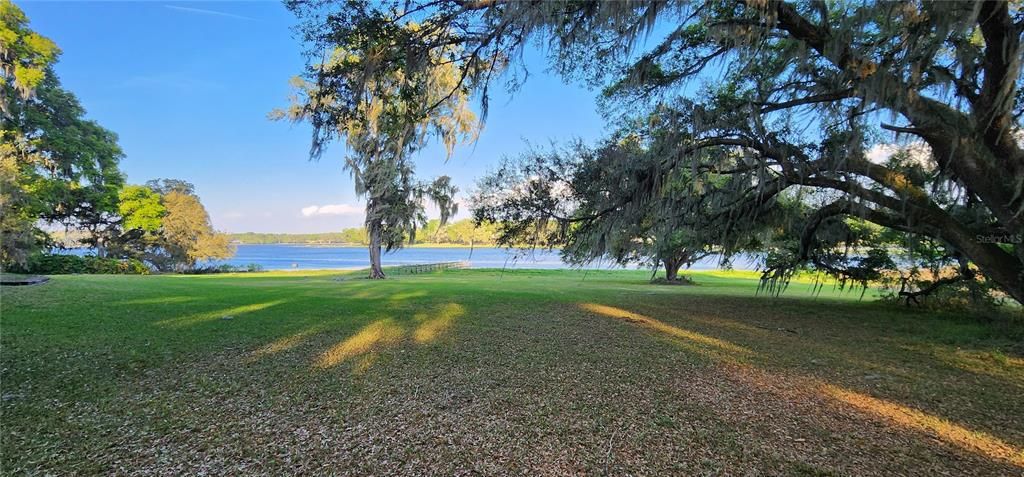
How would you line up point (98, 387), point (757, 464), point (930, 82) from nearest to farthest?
1. point (757, 464)
2. point (98, 387)
3. point (930, 82)

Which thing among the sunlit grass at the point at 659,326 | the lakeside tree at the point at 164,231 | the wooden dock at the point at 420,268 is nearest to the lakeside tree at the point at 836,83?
the sunlit grass at the point at 659,326

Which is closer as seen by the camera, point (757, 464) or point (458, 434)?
point (757, 464)

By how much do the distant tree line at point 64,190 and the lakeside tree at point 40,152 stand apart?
4cm

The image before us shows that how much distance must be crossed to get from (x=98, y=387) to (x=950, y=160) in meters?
8.39

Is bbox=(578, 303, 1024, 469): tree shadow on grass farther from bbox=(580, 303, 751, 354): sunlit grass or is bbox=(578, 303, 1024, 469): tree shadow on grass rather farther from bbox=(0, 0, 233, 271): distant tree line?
bbox=(0, 0, 233, 271): distant tree line

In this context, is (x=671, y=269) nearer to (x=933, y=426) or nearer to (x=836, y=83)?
(x=836, y=83)

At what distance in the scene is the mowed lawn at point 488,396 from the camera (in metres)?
2.51

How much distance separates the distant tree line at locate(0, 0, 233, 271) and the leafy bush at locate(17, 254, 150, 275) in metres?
0.28

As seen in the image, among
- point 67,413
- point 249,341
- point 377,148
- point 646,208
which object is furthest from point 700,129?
point 377,148

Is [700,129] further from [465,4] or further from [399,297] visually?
[399,297]

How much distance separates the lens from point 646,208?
669 centimetres

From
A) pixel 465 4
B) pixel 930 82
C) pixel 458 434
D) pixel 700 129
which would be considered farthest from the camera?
pixel 700 129

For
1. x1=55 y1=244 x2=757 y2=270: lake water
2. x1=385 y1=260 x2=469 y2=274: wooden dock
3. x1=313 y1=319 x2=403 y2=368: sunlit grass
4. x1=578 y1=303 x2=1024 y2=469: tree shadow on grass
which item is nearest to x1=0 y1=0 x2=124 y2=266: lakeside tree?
x1=55 y1=244 x2=757 y2=270: lake water

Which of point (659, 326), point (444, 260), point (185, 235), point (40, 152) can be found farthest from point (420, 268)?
point (444, 260)
